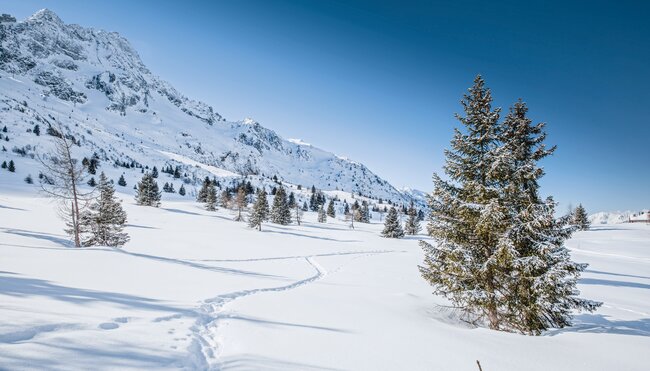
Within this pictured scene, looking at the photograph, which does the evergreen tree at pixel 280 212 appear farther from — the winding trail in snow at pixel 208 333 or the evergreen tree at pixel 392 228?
the winding trail in snow at pixel 208 333

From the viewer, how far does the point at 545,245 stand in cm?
1016

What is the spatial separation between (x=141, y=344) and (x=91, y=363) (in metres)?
1.11

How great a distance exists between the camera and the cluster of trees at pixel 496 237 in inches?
398

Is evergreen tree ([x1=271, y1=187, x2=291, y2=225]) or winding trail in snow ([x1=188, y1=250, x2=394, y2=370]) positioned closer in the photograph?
winding trail in snow ([x1=188, y1=250, x2=394, y2=370])

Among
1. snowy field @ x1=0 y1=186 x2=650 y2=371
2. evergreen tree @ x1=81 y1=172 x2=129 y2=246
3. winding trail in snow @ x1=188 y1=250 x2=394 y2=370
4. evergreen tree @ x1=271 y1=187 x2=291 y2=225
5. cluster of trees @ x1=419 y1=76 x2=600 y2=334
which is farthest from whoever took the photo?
evergreen tree @ x1=271 y1=187 x2=291 y2=225

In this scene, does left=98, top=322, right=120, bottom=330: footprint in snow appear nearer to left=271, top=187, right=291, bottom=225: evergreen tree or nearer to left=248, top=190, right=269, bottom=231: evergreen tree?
left=248, top=190, right=269, bottom=231: evergreen tree

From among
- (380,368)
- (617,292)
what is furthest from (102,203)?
(617,292)

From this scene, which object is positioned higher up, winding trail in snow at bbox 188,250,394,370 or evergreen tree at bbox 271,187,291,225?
evergreen tree at bbox 271,187,291,225

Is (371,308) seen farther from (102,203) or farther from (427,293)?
(102,203)

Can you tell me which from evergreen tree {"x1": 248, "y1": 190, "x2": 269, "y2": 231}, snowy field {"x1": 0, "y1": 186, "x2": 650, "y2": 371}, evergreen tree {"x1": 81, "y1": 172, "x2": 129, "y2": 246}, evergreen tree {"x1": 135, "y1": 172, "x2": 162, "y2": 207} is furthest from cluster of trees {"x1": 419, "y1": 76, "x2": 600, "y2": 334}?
evergreen tree {"x1": 135, "y1": 172, "x2": 162, "y2": 207}

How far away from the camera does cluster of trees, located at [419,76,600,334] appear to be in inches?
398

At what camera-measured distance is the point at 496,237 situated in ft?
36.5

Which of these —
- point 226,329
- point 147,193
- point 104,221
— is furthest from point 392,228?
point 226,329

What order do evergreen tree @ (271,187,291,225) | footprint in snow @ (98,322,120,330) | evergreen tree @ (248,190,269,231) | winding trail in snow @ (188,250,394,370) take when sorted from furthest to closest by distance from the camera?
evergreen tree @ (271,187,291,225)
evergreen tree @ (248,190,269,231)
footprint in snow @ (98,322,120,330)
winding trail in snow @ (188,250,394,370)
